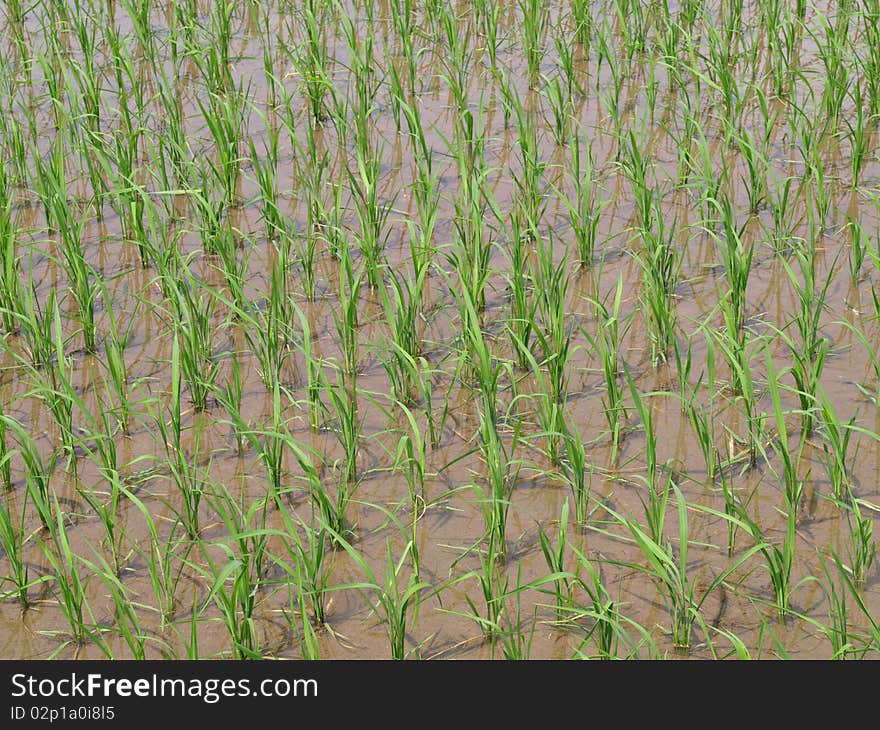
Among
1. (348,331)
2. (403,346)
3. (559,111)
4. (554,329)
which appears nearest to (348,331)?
(348,331)

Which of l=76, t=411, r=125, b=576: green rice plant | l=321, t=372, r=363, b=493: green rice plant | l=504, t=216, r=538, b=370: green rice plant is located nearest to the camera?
l=76, t=411, r=125, b=576: green rice plant

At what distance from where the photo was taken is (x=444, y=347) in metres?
3.54

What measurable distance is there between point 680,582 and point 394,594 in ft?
1.97

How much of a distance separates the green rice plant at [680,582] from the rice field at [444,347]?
0.03 ft

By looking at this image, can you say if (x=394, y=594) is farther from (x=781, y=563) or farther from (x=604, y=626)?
(x=781, y=563)

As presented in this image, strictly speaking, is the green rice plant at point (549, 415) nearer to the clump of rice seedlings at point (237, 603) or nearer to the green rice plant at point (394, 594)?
the green rice plant at point (394, 594)

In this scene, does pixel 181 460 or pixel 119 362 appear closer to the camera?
pixel 181 460

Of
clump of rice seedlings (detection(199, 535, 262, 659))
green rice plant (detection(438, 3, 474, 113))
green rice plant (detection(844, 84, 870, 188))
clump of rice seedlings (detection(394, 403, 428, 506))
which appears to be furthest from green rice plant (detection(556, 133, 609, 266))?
clump of rice seedlings (detection(199, 535, 262, 659))

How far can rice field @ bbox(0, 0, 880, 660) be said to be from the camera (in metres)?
2.71

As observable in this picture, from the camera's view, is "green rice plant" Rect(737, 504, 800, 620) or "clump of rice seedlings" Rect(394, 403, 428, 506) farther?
"clump of rice seedlings" Rect(394, 403, 428, 506)

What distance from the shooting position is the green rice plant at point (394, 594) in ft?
8.36

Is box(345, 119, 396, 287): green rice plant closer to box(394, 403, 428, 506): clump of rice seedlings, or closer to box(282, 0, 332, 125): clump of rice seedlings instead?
box(282, 0, 332, 125): clump of rice seedlings

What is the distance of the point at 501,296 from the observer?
378 centimetres

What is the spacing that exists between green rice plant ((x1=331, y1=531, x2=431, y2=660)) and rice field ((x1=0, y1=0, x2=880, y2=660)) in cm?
1
